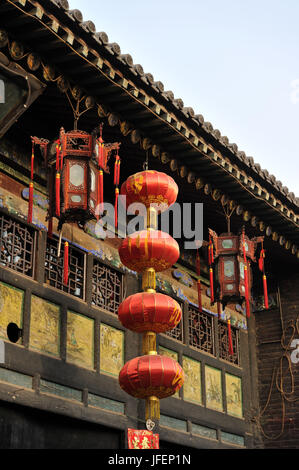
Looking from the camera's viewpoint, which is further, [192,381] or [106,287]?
[192,381]

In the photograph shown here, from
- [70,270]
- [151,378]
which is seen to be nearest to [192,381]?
[70,270]

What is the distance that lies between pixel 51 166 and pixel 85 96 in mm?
842

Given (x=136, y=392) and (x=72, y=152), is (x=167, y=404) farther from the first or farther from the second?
(x=72, y=152)

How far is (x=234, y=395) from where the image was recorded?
12.4 meters

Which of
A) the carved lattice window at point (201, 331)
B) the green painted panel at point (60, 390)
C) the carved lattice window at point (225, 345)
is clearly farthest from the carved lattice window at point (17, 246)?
the carved lattice window at point (225, 345)

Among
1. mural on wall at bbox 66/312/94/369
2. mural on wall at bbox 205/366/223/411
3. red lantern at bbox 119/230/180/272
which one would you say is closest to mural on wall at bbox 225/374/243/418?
mural on wall at bbox 205/366/223/411

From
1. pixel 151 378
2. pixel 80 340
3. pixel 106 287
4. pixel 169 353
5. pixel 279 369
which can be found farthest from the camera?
pixel 279 369

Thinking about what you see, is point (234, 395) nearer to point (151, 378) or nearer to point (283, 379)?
point (283, 379)

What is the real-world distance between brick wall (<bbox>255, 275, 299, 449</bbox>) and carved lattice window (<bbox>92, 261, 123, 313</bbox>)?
12.7 ft

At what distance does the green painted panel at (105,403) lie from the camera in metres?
9.45

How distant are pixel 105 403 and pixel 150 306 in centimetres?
184

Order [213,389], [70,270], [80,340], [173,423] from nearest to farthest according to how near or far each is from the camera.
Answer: [80,340], [70,270], [173,423], [213,389]

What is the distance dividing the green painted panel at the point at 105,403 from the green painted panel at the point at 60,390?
235mm

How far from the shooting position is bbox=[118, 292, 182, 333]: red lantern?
8.48m
